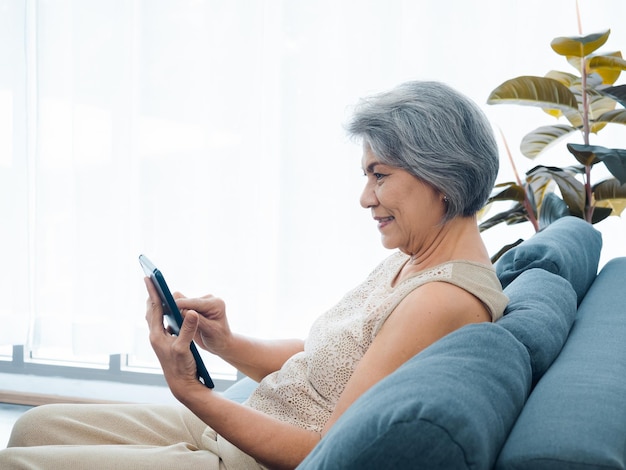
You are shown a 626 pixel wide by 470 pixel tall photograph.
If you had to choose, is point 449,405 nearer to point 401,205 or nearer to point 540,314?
point 540,314

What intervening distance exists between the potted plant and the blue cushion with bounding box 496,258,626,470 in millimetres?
1270

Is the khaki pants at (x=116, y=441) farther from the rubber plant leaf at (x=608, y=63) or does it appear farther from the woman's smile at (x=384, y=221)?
the rubber plant leaf at (x=608, y=63)

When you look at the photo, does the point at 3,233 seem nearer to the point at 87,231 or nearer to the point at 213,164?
the point at 87,231

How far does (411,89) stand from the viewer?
1375 mm

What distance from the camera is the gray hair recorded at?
1328 millimetres

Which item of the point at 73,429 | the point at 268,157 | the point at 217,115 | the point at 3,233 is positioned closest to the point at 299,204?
the point at 268,157

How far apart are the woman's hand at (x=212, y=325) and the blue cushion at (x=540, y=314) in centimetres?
65

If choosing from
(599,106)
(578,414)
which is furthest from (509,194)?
(578,414)

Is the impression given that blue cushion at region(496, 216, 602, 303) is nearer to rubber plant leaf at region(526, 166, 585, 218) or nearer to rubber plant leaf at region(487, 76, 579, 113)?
rubber plant leaf at region(526, 166, 585, 218)

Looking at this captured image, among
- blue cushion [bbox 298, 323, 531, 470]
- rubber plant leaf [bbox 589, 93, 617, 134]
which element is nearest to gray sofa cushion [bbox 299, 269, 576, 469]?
blue cushion [bbox 298, 323, 531, 470]

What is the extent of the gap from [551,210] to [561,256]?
0.84 metres

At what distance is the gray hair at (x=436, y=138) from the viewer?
1.33 metres

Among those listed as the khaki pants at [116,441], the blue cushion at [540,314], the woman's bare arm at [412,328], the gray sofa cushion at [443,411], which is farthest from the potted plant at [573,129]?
the gray sofa cushion at [443,411]

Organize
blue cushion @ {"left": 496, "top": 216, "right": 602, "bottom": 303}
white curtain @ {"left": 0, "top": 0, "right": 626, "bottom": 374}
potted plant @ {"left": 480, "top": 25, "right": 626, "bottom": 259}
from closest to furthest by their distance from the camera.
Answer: blue cushion @ {"left": 496, "top": 216, "right": 602, "bottom": 303} < potted plant @ {"left": 480, "top": 25, "right": 626, "bottom": 259} < white curtain @ {"left": 0, "top": 0, "right": 626, "bottom": 374}
